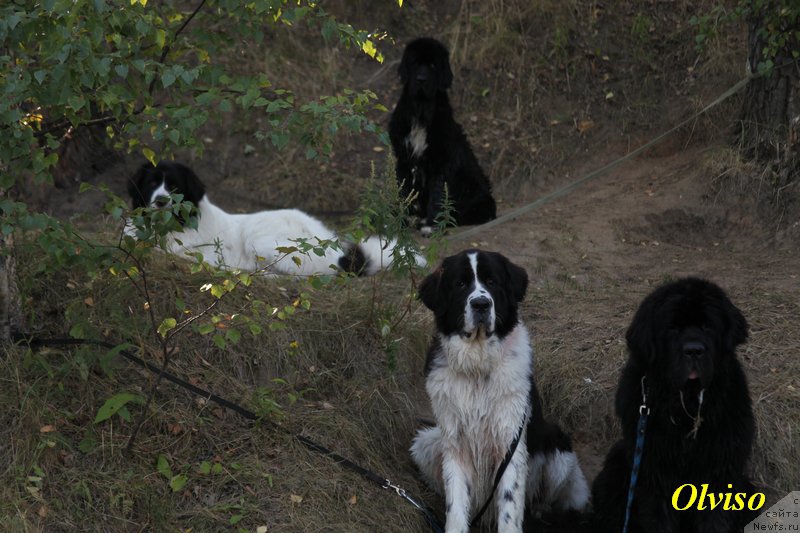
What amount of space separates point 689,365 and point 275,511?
2208 mm

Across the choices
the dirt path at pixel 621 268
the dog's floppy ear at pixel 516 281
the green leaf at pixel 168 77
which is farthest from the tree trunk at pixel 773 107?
the green leaf at pixel 168 77

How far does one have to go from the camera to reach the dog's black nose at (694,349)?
164 inches

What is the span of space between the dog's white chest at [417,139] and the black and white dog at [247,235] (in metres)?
1.36

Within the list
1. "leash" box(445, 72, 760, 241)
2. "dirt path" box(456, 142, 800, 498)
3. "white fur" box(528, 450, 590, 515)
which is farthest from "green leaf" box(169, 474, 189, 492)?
"leash" box(445, 72, 760, 241)

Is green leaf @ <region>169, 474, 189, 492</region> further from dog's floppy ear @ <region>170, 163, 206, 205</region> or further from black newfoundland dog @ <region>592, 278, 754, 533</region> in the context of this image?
dog's floppy ear @ <region>170, 163, 206, 205</region>

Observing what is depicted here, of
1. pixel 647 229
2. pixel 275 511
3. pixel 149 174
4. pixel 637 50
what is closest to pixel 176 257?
pixel 149 174

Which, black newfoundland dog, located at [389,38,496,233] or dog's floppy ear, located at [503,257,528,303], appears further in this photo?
black newfoundland dog, located at [389,38,496,233]

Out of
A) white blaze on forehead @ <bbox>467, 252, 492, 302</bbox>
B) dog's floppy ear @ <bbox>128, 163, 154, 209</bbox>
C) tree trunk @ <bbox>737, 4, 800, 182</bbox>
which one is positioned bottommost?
dog's floppy ear @ <bbox>128, 163, 154, 209</bbox>

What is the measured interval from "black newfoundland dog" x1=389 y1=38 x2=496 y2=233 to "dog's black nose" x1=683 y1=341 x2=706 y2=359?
15.7ft

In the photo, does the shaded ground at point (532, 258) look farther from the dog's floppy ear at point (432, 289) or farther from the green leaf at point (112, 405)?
the dog's floppy ear at point (432, 289)

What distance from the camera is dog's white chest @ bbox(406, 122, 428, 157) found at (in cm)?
892

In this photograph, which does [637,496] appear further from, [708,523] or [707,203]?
[707,203]

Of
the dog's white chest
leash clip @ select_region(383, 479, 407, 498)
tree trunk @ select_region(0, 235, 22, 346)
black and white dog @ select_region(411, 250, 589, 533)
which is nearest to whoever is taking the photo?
black and white dog @ select_region(411, 250, 589, 533)

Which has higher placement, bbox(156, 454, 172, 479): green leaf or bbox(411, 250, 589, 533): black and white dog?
bbox(411, 250, 589, 533): black and white dog
